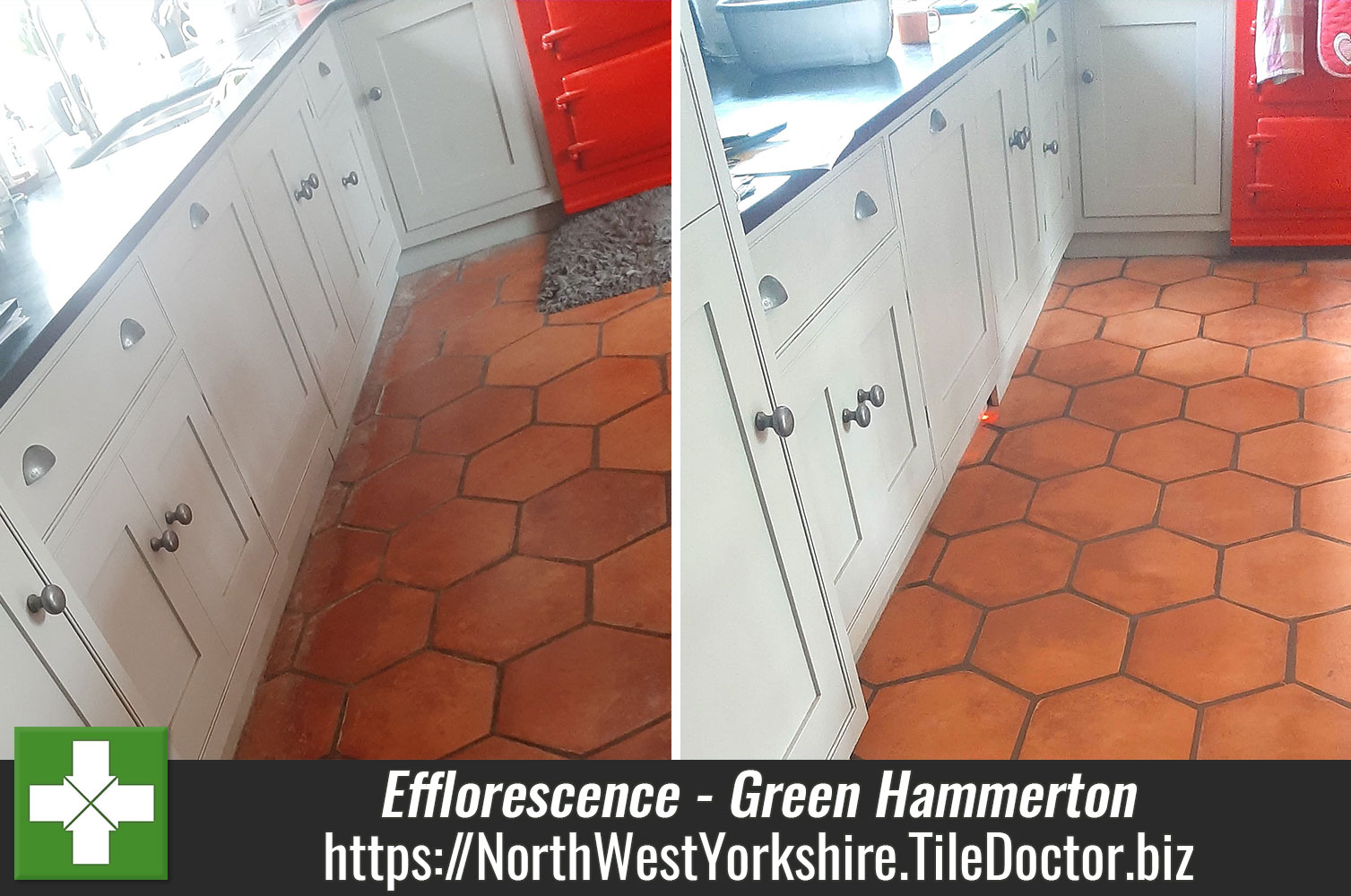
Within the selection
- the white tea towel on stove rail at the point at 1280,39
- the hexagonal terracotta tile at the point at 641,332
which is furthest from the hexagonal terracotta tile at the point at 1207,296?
the hexagonal terracotta tile at the point at 641,332

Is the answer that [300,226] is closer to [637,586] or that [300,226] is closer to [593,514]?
[593,514]

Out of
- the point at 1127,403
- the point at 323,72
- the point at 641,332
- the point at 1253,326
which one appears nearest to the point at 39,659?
the point at 641,332

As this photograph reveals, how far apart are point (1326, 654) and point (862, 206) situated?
3.19 feet

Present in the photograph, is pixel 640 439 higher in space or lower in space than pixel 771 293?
lower

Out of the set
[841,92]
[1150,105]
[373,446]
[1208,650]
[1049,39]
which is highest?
[841,92]

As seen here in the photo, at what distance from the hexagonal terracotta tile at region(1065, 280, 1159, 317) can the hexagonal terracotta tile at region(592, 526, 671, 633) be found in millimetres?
1363

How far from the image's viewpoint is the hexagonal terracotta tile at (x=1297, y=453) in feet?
6.91

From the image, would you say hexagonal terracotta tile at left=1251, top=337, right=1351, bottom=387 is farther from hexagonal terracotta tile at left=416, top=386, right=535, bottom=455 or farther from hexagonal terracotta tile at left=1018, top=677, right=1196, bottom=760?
hexagonal terracotta tile at left=416, top=386, right=535, bottom=455

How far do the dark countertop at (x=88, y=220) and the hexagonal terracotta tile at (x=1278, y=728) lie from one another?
1659 millimetres

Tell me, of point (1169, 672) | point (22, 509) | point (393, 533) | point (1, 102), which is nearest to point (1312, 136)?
point (1169, 672)

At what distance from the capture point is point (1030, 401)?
2.53m

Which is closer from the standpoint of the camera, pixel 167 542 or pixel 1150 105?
pixel 167 542

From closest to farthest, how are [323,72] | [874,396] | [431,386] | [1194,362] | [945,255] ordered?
[874,396] → [945,255] → [1194,362] → [431,386] → [323,72]

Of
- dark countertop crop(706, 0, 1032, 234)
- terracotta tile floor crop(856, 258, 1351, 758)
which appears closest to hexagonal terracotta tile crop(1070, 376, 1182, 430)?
terracotta tile floor crop(856, 258, 1351, 758)
